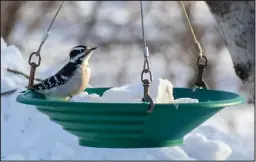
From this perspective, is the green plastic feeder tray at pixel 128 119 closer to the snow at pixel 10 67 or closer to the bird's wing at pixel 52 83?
the bird's wing at pixel 52 83

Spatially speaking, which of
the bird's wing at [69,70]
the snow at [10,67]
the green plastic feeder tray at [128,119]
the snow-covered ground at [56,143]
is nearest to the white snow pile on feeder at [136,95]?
the green plastic feeder tray at [128,119]

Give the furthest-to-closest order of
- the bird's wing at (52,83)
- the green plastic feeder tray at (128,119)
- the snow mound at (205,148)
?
the snow mound at (205,148) < the bird's wing at (52,83) < the green plastic feeder tray at (128,119)

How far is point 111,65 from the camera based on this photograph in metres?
8.91

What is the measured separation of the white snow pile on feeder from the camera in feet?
9.12

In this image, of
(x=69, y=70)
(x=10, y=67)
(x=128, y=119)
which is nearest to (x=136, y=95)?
(x=128, y=119)

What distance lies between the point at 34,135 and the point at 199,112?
2.74 m

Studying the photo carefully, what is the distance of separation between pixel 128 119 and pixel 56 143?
256 cm

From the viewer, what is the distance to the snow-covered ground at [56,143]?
4.82 m

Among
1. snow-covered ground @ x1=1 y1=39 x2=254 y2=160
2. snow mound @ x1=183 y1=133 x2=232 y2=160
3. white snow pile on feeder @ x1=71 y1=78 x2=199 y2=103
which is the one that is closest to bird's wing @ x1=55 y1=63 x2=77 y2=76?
white snow pile on feeder @ x1=71 y1=78 x2=199 y2=103

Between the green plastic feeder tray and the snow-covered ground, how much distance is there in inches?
76.2

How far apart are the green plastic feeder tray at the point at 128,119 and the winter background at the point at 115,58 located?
7.23 ft

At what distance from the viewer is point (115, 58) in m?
8.85

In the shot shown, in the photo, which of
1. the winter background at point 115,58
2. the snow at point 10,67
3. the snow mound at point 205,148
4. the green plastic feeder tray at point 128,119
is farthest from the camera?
the snow at point 10,67

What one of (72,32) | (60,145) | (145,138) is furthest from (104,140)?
(72,32)
